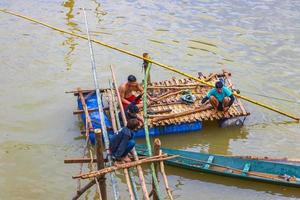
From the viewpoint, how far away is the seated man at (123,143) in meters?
8.10

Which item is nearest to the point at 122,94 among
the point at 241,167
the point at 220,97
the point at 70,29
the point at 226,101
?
the point at 220,97

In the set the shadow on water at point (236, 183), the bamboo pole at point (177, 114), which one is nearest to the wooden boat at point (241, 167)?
the shadow on water at point (236, 183)

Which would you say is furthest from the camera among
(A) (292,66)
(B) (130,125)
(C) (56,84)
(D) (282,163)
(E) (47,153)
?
(A) (292,66)

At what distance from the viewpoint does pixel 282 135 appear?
41.6 ft

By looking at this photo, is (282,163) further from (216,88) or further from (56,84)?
(56,84)

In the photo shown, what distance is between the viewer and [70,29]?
62.8ft

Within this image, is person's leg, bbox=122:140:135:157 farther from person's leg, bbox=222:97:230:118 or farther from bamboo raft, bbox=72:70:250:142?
person's leg, bbox=222:97:230:118

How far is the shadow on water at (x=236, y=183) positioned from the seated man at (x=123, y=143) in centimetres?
309

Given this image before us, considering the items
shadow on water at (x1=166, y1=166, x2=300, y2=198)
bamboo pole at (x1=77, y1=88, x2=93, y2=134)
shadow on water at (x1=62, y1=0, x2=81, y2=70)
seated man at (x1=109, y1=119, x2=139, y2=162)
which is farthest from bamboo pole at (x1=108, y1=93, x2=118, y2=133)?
shadow on water at (x1=62, y1=0, x2=81, y2=70)

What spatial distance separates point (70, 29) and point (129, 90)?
326 inches

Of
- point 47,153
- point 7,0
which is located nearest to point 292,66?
point 47,153

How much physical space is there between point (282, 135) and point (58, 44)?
31.9 feet

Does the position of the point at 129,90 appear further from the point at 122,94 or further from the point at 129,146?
the point at 129,146

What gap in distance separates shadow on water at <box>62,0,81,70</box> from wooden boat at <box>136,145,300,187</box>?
6989mm
